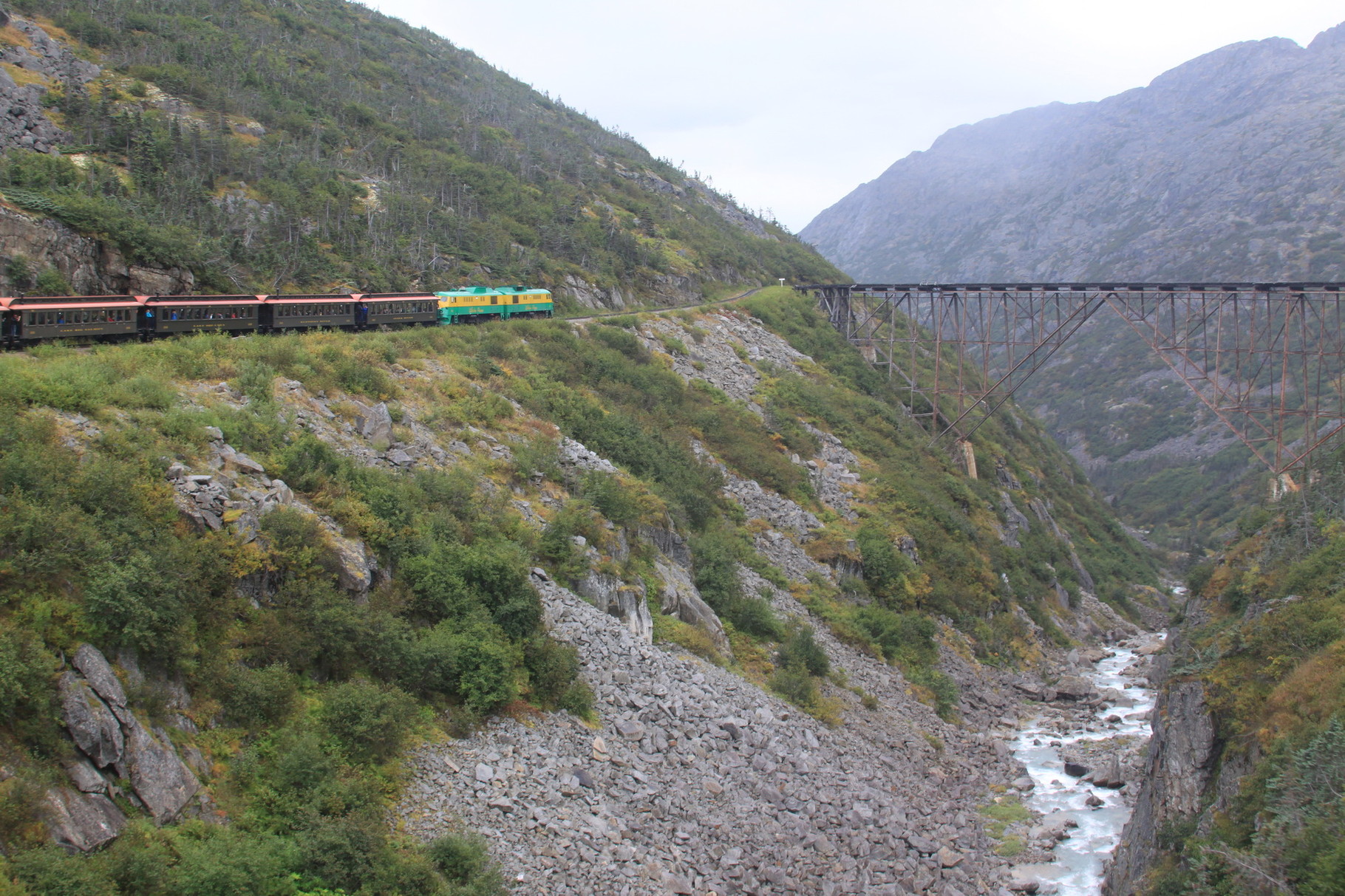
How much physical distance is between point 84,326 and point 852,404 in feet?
121

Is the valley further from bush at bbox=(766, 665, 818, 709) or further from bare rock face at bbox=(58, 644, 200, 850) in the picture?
bush at bbox=(766, 665, 818, 709)

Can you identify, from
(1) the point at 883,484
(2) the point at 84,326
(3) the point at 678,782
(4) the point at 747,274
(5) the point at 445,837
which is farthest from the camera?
(4) the point at 747,274

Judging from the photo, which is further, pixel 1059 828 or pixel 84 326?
pixel 84 326

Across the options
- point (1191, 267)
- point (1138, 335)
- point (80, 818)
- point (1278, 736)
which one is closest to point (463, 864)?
point (80, 818)

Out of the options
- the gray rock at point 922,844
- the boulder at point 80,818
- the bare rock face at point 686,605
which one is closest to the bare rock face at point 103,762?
the boulder at point 80,818

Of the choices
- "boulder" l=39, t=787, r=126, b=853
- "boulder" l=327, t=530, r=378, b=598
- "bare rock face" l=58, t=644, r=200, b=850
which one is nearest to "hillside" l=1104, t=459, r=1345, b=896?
"boulder" l=327, t=530, r=378, b=598

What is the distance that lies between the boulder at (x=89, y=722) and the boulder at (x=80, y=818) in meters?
0.52

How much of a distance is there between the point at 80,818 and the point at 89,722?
1.16 m

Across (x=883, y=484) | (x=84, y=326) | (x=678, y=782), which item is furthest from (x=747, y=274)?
(x=678, y=782)

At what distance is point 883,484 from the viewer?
37.2m

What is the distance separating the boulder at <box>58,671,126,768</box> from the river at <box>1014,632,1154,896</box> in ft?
57.7

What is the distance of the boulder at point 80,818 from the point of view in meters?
8.63

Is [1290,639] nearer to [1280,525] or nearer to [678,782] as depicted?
[678,782]

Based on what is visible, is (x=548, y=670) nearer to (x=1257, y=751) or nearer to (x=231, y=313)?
(x=1257, y=751)
